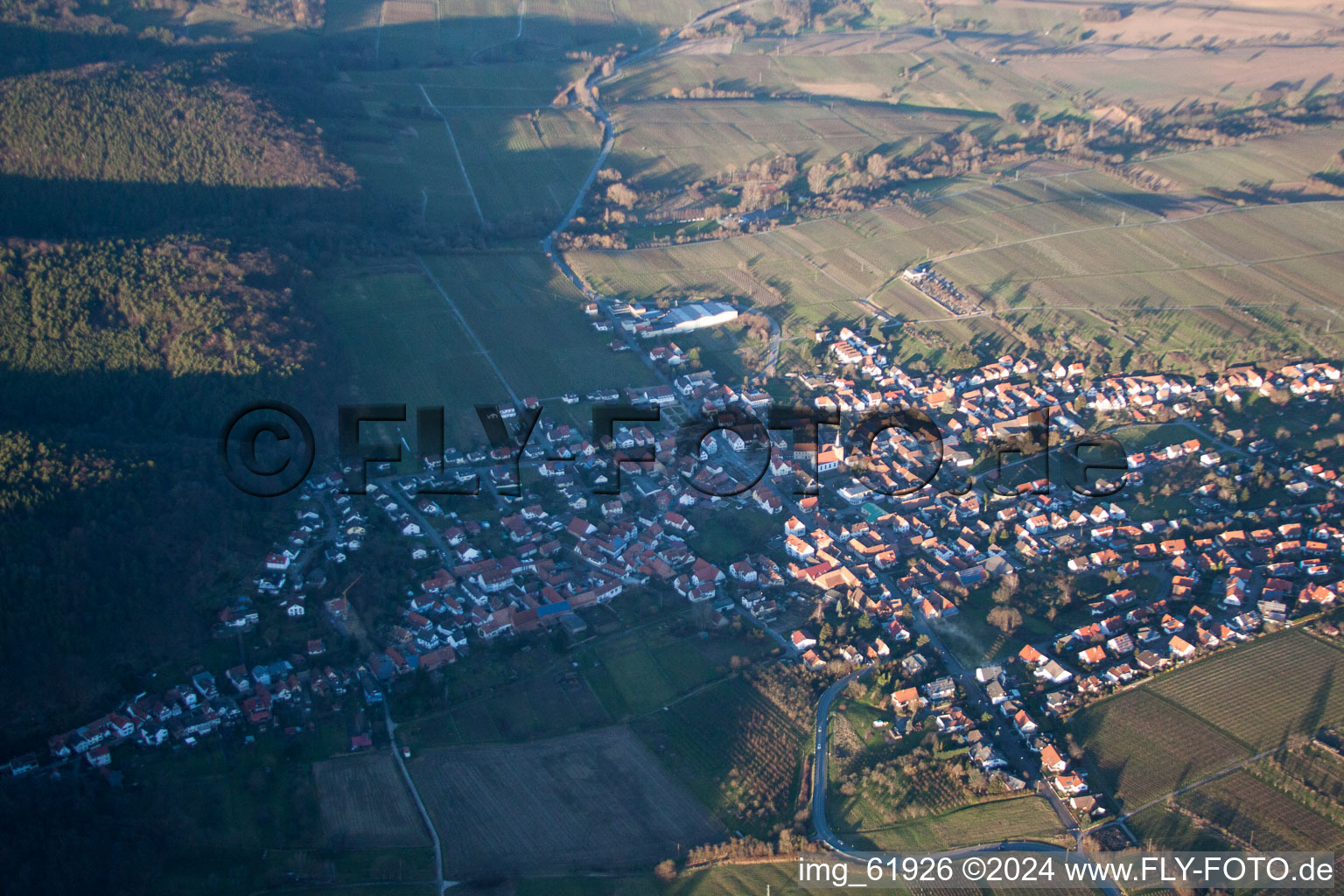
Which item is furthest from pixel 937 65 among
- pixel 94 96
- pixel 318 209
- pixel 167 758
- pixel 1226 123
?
pixel 167 758

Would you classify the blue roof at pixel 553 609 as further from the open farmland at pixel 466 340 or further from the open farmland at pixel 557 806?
the open farmland at pixel 466 340

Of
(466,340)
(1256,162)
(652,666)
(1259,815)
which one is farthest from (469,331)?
(1256,162)

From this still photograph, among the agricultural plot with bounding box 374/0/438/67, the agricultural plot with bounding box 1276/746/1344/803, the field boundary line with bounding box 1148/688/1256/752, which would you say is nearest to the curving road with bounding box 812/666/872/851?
the field boundary line with bounding box 1148/688/1256/752

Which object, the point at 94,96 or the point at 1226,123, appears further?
the point at 1226,123

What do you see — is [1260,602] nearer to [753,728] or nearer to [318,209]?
[753,728]

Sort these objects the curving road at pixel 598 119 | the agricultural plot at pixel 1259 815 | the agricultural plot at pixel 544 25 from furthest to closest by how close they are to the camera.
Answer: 1. the agricultural plot at pixel 544 25
2. the curving road at pixel 598 119
3. the agricultural plot at pixel 1259 815

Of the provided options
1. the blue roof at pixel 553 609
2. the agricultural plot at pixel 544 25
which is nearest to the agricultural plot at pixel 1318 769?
the blue roof at pixel 553 609
